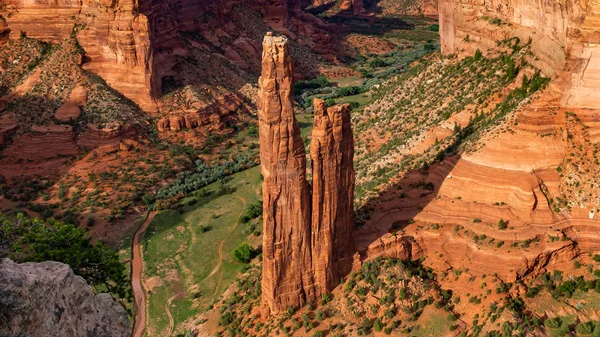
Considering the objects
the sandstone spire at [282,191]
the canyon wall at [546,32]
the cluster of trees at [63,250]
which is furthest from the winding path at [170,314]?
the canyon wall at [546,32]

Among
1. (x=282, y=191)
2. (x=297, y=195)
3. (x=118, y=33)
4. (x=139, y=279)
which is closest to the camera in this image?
(x=282, y=191)

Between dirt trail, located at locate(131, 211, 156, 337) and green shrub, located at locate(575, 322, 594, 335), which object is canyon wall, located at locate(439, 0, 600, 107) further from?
dirt trail, located at locate(131, 211, 156, 337)

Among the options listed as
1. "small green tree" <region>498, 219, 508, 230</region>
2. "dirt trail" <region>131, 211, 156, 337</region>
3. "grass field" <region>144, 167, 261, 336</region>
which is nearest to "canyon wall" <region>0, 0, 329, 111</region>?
"grass field" <region>144, 167, 261, 336</region>

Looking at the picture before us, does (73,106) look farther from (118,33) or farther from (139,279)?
(139,279)

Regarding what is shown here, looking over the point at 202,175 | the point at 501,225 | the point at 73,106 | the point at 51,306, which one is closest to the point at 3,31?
the point at 73,106

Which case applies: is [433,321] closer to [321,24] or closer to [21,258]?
[21,258]

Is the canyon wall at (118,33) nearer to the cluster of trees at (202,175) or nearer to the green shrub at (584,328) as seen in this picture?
the cluster of trees at (202,175)
